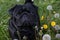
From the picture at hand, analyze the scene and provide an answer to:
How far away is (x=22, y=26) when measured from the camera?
2258mm

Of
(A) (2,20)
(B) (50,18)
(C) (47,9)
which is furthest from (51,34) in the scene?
(A) (2,20)

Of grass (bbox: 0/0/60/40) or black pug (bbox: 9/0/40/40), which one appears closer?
black pug (bbox: 9/0/40/40)

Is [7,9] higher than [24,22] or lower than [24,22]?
higher

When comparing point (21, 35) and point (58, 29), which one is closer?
point (21, 35)

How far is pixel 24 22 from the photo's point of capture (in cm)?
223

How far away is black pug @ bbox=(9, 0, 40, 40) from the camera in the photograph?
2.26 metres

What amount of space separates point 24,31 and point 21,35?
0.06 meters

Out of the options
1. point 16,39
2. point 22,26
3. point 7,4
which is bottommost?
point 16,39

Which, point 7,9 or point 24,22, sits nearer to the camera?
point 24,22

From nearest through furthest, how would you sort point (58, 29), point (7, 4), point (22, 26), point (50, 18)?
point (22, 26), point (58, 29), point (50, 18), point (7, 4)

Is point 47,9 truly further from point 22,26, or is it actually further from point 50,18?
point 22,26

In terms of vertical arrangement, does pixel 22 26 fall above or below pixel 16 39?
above

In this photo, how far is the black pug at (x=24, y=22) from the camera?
2258 mm

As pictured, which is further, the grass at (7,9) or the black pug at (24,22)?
the grass at (7,9)
